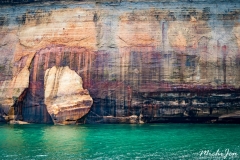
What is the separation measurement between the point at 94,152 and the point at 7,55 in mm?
16827

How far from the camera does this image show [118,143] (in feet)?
54.3

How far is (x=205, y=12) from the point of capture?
2691 centimetres

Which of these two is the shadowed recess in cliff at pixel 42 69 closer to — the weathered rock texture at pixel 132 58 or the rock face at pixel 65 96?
the weathered rock texture at pixel 132 58

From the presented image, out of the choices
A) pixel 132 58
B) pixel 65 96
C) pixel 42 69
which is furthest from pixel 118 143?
pixel 42 69

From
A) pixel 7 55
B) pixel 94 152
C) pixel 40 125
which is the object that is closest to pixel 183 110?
pixel 40 125

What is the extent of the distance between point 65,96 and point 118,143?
9.92 meters

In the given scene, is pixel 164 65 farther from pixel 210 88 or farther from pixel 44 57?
pixel 44 57

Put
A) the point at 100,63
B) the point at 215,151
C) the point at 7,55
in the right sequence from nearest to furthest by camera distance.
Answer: the point at 215,151 < the point at 100,63 < the point at 7,55

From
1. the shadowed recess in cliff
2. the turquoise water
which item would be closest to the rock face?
the shadowed recess in cliff

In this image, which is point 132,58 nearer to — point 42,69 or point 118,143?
point 42,69

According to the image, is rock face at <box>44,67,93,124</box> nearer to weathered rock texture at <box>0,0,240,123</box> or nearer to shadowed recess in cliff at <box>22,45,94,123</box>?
weathered rock texture at <box>0,0,240,123</box>

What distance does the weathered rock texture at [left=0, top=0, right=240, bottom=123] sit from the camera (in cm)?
2530

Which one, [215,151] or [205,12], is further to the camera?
[205,12]

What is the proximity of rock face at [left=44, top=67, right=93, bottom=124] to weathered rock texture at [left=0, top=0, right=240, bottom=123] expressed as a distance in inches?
13.7
